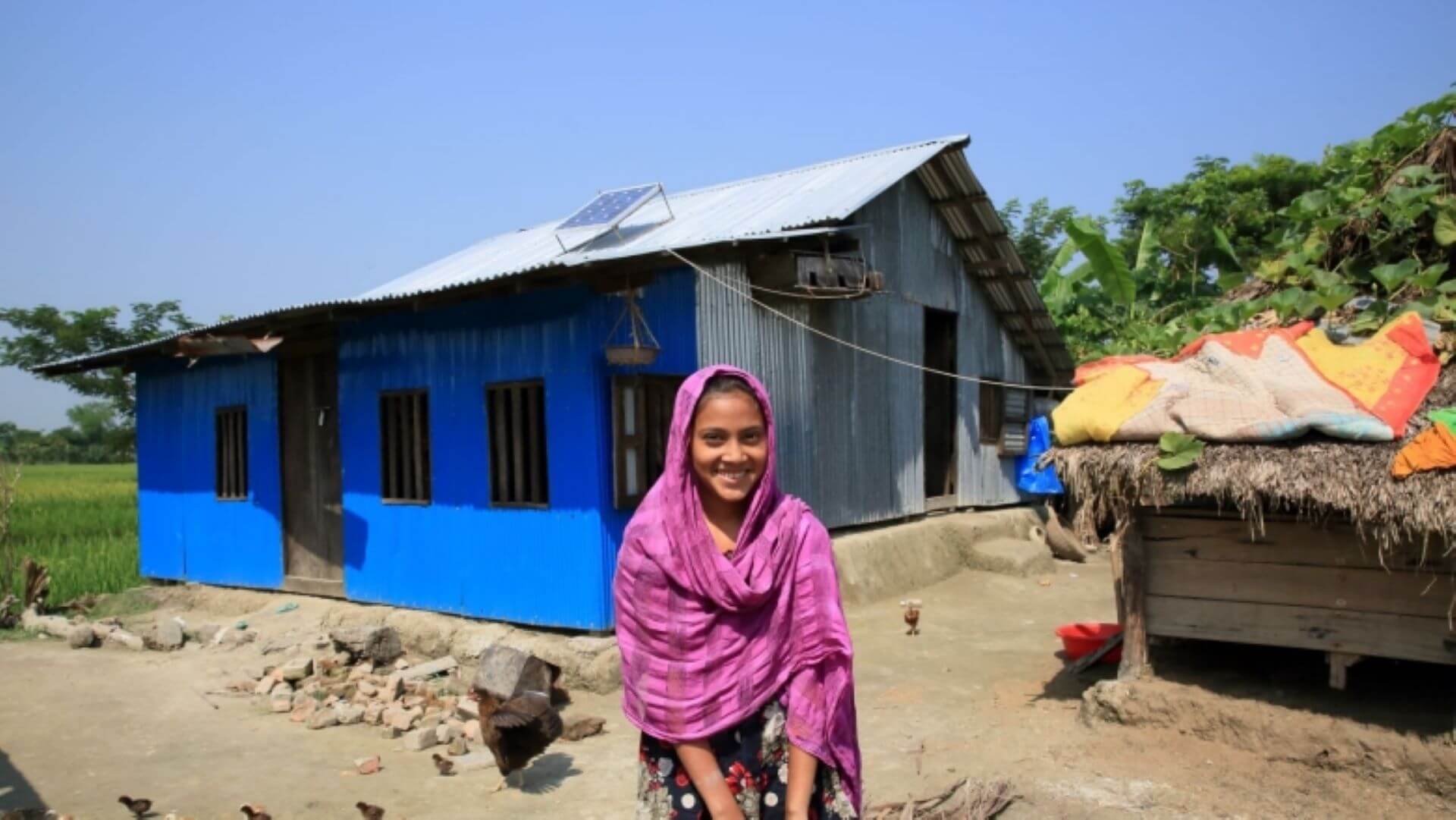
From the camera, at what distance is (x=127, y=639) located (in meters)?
10.0

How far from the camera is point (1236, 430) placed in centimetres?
586

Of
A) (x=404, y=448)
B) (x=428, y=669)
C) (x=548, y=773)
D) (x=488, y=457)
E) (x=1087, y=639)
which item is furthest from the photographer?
(x=404, y=448)

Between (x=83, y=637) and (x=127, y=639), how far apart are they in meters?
0.51

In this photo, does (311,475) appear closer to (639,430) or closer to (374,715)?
(374,715)

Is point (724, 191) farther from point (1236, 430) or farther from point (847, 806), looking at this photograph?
point (847, 806)

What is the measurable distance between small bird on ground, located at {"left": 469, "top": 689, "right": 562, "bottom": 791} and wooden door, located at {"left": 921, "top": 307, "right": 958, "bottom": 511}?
25.6ft

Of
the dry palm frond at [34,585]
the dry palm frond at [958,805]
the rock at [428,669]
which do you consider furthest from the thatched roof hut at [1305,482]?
the dry palm frond at [34,585]

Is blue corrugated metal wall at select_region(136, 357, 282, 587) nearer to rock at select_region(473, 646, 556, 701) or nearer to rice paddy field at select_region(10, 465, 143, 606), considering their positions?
rice paddy field at select_region(10, 465, 143, 606)

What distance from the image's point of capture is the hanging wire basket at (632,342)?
7.61 m

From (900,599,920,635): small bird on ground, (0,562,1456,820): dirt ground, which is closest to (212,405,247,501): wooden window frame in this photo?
(0,562,1456,820): dirt ground

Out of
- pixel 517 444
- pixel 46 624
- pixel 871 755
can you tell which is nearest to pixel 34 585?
pixel 46 624

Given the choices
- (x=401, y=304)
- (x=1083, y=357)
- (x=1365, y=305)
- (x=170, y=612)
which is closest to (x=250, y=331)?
(x=401, y=304)

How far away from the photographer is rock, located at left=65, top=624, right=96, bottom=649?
10.1 m

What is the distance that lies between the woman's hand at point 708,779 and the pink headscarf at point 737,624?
32 millimetres
